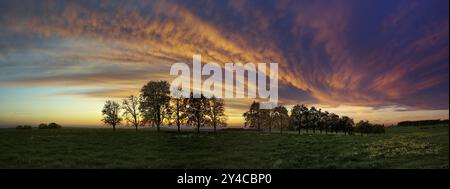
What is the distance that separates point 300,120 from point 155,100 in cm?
6076

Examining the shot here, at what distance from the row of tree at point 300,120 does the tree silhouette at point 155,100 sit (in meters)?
35.1

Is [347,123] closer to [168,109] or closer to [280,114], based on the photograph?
[280,114]

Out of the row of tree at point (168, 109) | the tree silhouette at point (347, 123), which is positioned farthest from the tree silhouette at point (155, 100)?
the tree silhouette at point (347, 123)

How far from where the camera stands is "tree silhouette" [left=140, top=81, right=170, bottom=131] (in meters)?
73.2

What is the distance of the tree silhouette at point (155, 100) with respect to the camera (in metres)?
73.2

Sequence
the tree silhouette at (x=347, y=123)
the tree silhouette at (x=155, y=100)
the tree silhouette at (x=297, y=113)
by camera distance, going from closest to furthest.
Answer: the tree silhouette at (x=155, y=100), the tree silhouette at (x=297, y=113), the tree silhouette at (x=347, y=123)

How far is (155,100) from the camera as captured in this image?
2872 inches

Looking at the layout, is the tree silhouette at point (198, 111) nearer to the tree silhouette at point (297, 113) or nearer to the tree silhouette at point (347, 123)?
the tree silhouette at point (297, 113)

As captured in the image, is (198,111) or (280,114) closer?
(198,111)

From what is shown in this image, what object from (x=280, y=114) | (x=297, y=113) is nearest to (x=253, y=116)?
(x=280, y=114)

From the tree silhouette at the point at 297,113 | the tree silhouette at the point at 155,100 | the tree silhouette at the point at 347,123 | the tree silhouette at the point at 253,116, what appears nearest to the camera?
the tree silhouette at the point at 155,100

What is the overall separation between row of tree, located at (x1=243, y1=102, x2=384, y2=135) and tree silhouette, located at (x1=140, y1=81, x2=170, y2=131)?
35.1 meters
